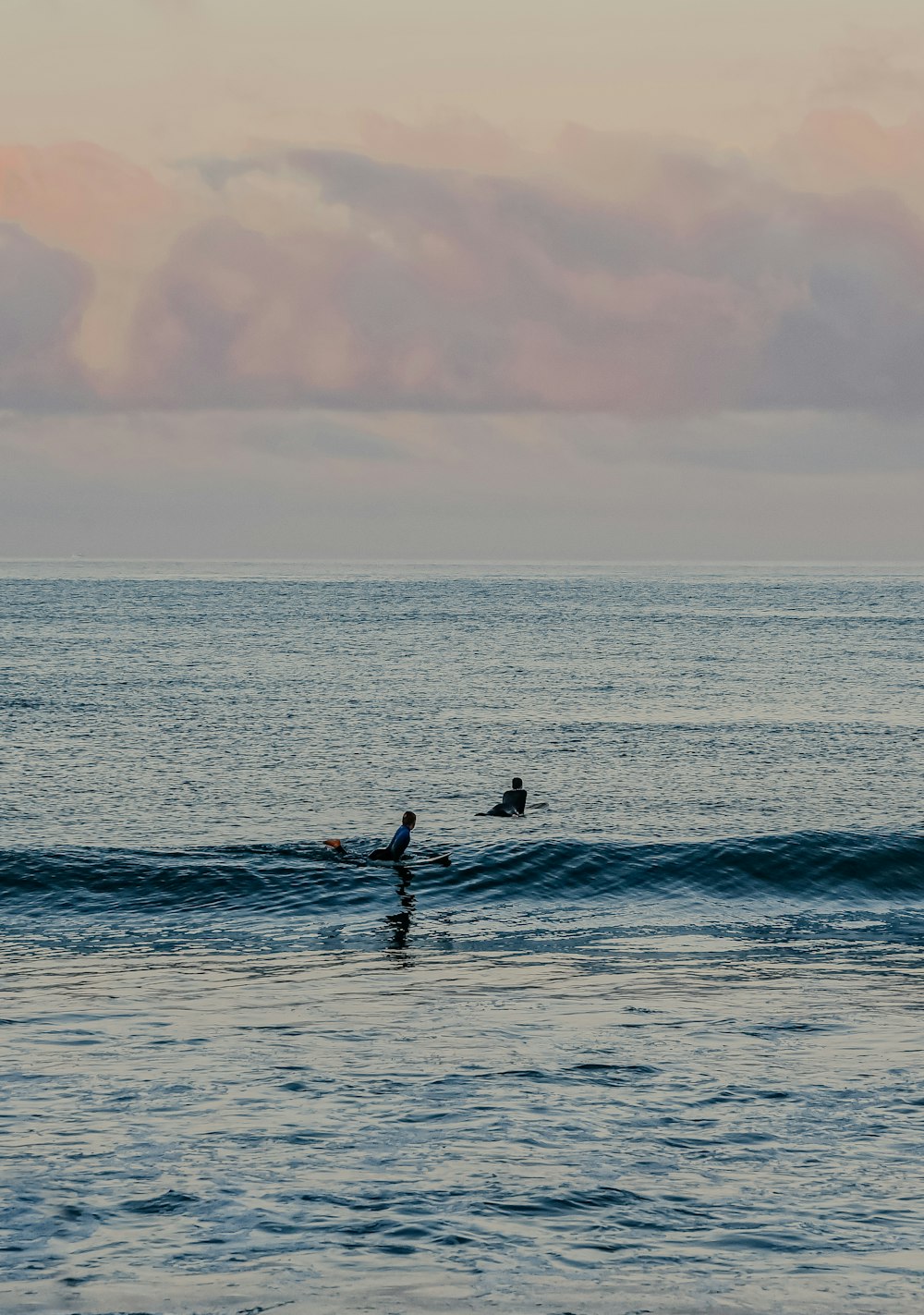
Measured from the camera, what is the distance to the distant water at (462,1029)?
14445 millimetres

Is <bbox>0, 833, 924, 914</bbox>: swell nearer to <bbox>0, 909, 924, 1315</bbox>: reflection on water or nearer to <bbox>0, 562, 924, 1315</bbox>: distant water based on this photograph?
<bbox>0, 562, 924, 1315</bbox>: distant water

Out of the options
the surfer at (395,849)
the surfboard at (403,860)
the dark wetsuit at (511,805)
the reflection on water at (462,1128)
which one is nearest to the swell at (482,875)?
the surfboard at (403,860)

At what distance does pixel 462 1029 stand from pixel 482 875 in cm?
1398

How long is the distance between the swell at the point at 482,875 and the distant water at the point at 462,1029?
0.13 metres

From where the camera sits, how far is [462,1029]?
2238 cm

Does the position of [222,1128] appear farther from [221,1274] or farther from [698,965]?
[698,965]

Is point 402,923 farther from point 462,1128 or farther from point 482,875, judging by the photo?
point 462,1128

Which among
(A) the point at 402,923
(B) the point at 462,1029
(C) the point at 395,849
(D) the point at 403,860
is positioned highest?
(C) the point at 395,849

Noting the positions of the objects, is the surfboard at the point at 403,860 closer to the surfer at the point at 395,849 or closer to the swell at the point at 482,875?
the surfer at the point at 395,849

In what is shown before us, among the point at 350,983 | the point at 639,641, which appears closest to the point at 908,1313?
the point at 350,983

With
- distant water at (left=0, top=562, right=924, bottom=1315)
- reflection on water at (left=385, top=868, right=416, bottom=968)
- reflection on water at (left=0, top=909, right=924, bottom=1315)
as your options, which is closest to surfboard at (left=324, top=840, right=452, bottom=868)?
reflection on water at (left=385, top=868, right=416, bottom=968)

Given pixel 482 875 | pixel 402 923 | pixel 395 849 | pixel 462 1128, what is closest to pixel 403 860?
pixel 395 849

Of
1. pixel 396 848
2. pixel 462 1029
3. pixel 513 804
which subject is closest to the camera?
pixel 462 1029

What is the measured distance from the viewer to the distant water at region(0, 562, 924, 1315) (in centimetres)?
1445
